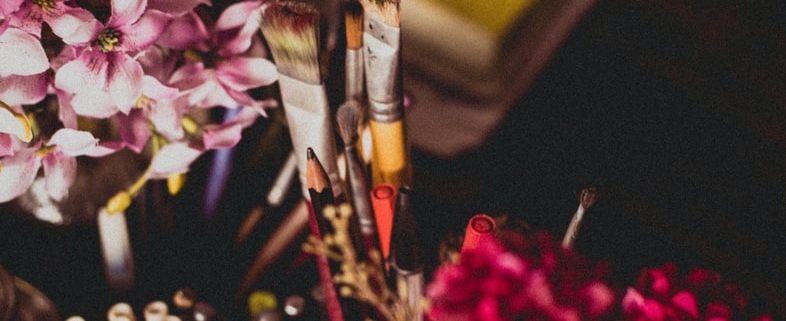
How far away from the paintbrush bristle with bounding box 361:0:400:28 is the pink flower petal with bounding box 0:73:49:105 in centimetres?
17

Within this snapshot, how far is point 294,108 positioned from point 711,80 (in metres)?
0.59

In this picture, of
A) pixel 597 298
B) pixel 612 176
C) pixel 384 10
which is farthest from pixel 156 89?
pixel 612 176

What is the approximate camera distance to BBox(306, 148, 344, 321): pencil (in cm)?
34

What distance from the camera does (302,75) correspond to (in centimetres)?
37

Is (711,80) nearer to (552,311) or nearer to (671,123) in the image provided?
(671,123)

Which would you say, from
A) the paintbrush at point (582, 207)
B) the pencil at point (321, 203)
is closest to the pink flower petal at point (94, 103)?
the pencil at point (321, 203)

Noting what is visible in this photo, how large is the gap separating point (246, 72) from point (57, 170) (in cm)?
11

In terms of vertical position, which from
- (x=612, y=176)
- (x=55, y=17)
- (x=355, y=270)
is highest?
(x=55, y=17)

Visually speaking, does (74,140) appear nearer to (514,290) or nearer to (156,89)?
(156,89)

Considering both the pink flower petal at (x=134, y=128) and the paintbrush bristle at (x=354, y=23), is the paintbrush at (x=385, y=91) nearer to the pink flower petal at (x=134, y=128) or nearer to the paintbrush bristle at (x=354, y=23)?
the paintbrush bristle at (x=354, y=23)

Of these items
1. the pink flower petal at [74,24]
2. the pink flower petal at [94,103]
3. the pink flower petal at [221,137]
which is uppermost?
the pink flower petal at [74,24]

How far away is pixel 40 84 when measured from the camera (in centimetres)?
37

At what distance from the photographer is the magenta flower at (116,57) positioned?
349 mm

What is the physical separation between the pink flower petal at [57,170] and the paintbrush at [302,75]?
4.9 inches
